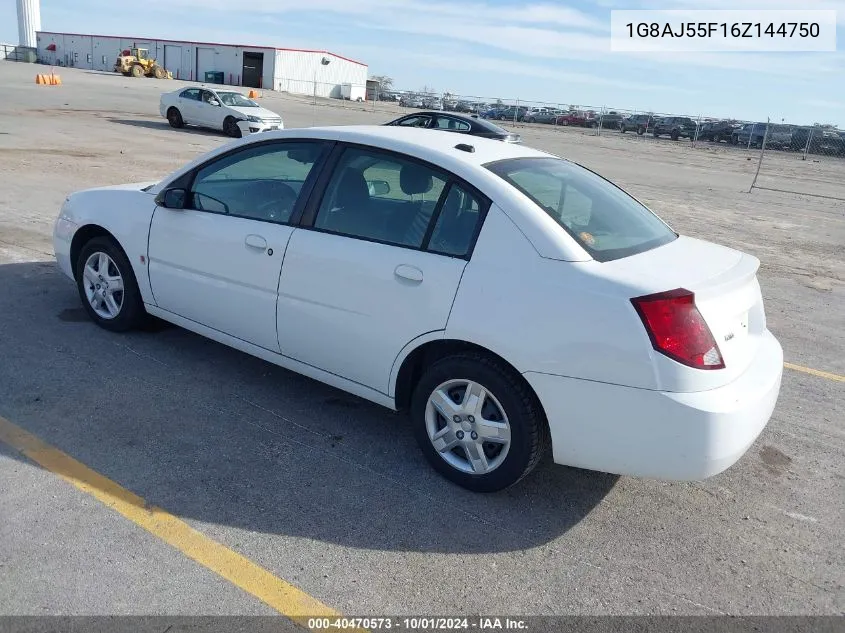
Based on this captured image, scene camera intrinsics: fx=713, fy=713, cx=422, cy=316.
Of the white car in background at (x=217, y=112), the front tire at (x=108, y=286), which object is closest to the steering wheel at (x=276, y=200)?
the front tire at (x=108, y=286)

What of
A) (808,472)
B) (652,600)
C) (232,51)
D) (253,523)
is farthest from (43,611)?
(232,51)

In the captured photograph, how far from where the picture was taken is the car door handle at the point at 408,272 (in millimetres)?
3477

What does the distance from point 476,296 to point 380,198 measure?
0.94 metres

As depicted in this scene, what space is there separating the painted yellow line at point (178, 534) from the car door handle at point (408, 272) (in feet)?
4.84

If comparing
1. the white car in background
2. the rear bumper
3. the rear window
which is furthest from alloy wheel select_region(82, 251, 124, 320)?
the white car in background

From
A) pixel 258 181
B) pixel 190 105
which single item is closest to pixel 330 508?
pixel 258 181

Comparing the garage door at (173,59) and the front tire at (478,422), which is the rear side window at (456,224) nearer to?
the front tire at (478,422)

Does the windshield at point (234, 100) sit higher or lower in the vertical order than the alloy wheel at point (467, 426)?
higher

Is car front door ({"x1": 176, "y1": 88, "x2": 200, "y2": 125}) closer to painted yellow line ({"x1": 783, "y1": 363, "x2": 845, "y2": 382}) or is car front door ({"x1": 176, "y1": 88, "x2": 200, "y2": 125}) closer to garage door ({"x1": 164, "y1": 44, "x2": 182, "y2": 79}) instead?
painted yellow line ({"x1": 783, "y1": 363, "x2": 845, "y2": 382})

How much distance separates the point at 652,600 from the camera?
9.46 feet

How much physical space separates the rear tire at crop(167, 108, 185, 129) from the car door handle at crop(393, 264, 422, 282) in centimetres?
2312

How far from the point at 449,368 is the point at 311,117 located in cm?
3484

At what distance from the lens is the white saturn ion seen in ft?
9.90

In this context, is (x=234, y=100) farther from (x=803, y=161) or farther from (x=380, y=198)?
(x=803, y=161)
